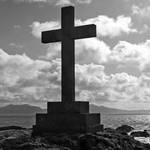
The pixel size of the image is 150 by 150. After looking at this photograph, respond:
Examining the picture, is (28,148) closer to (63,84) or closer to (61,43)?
(63,84)

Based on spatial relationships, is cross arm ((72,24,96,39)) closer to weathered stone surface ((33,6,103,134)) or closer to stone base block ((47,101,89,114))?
weathered stone surface ((33,6,103,134))

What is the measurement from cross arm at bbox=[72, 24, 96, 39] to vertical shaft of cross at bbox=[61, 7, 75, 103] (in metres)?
0.28

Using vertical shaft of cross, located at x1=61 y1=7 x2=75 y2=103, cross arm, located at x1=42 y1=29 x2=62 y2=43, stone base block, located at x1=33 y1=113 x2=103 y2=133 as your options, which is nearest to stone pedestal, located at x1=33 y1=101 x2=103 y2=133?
stone base block, located at x1=33 y1=113 x2=103 y2=133

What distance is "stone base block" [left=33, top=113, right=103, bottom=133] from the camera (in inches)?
553

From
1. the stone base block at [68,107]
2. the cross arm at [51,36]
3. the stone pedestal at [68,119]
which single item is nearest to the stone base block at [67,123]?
the stone pedestal at [68,119]

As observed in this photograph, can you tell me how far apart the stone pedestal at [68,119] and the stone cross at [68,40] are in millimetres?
482

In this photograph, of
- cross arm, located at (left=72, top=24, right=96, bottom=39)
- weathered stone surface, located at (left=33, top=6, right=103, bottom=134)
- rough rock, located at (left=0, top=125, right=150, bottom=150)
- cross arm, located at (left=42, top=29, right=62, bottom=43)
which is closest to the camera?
rough rock, located at (left=0, top=125, right=150, bottom=150)

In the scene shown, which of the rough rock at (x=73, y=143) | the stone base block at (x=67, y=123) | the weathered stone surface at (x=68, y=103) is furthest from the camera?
the weathered stone surface at (x=68, y=103)

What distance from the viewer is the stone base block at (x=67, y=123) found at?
1404 centimetres

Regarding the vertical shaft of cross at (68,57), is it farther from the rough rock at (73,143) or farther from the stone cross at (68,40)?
the rough rock at (73,143)

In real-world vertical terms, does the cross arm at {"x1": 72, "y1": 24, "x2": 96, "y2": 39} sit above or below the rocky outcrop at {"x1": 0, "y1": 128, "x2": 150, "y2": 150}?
above

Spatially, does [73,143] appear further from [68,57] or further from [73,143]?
[68,57]

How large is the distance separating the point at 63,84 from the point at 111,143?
416 cm

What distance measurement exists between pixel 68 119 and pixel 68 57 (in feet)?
9.92
